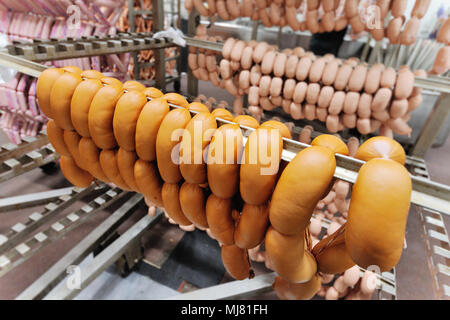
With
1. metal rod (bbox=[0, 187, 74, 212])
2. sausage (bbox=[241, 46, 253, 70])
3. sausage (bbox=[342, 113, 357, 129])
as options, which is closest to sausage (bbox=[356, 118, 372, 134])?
sausage (bbox=[342, 113, 357, 129])

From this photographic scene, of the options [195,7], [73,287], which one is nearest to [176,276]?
[73,287]

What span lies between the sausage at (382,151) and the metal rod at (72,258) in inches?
52.3

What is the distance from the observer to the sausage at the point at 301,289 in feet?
2.75

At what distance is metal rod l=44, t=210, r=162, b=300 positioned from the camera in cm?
108

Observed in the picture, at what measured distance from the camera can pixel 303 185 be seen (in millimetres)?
437

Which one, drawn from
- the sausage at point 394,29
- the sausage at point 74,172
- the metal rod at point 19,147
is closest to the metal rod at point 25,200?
the metal rod at point 19,147

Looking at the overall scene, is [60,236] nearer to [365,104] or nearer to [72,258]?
[72,258]

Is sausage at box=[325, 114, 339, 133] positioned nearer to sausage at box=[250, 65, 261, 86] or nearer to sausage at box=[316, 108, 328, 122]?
sausage at box=[316, 108, 328, 122]

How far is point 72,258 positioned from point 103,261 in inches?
5.8

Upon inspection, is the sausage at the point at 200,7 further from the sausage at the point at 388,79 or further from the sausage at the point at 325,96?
the sausage at the point at 388,79

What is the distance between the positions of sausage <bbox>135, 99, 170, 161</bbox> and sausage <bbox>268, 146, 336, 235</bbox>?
0.32m

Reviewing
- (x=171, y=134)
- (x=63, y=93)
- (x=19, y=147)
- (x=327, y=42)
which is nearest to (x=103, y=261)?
(x=19, y=147)

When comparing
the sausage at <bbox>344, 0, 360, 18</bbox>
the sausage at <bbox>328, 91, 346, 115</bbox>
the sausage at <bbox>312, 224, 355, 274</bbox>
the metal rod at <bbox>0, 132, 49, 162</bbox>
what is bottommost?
the metal rod at <bbox>0, 132, 49, 162</bbox>
